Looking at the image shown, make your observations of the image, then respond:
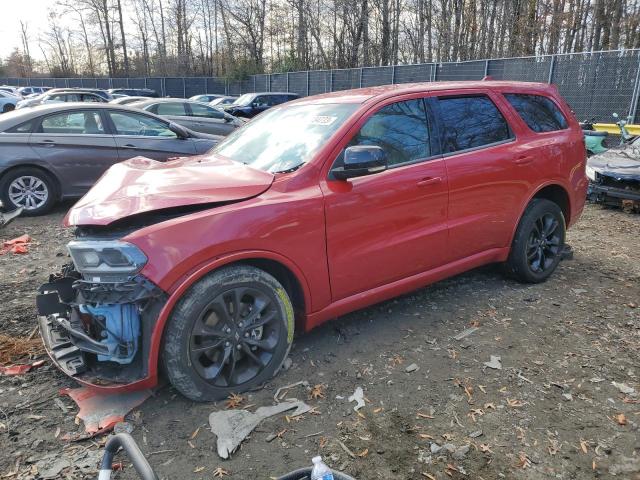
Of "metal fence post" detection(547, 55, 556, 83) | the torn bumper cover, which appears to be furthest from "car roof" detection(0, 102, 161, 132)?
"metal fence post" detection(547, 55, 556, 83)

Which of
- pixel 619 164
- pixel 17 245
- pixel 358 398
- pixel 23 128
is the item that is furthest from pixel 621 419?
pixel 23 128

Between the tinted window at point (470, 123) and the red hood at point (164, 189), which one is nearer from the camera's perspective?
the red hood at point (164, 189)

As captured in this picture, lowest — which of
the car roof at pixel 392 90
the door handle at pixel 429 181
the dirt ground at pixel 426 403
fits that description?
the dirt ground at pixel 426 403

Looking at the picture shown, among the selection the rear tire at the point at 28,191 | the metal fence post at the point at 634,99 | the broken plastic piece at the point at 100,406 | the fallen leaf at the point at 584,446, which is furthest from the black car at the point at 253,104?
the fallen leaf at the point at 584,446

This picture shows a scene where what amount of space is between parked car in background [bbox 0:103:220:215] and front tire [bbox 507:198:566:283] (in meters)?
5.85

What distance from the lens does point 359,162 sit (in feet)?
10.2

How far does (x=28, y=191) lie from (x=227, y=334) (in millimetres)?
5860

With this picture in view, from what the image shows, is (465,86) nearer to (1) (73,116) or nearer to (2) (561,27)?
(1) (73,116)

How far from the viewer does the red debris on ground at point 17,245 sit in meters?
5.76

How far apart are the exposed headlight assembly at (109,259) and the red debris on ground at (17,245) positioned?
12.3ft

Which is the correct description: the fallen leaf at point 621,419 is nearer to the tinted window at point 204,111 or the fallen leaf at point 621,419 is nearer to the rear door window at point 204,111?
the rear door window at point 204,111

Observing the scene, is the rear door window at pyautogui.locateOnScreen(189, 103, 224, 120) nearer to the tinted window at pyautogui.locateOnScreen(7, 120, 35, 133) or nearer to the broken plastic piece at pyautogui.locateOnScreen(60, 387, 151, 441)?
the tinted window at pyautogui.locateOnScreen(7, 120, 35, 133)

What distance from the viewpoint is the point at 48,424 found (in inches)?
109

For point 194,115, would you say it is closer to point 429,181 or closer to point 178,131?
point 178,131
